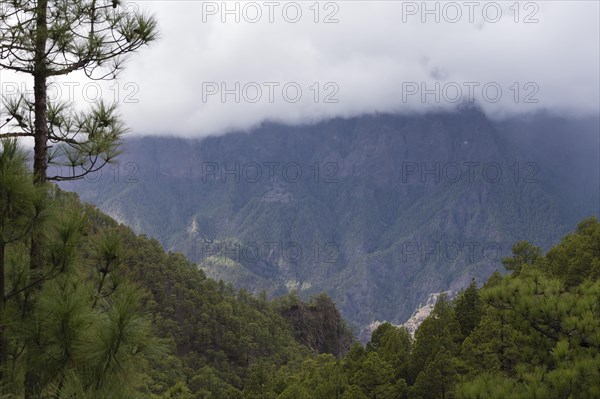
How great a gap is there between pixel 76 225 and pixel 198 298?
74.5 metres

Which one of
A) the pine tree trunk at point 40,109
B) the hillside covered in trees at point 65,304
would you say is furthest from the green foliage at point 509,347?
the pine tree trunk at point 40,109

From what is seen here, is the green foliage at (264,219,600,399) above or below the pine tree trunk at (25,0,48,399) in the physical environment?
below

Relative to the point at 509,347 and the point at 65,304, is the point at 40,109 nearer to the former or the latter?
the point at 65,304

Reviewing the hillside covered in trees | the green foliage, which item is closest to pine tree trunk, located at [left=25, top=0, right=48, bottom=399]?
the hillside covered in trees

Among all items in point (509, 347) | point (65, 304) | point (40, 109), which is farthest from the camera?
point (509, 347)

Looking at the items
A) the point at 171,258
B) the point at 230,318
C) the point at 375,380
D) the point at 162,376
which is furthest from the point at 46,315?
the point at 171,258

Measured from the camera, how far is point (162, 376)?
51938mm

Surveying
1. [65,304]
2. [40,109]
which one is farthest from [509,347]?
[40,109]

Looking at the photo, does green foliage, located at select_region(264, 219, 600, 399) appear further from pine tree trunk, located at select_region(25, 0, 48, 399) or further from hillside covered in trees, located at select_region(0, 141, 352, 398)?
pine tree trunk, located at select_region(25, 0, 48, 399)

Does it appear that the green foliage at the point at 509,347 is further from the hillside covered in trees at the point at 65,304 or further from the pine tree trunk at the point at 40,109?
the pine tree trunk at the point at 40,109

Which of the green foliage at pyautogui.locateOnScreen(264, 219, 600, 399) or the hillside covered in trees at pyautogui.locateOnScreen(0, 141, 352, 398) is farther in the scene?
the green foliage at pyautogui.locateOnScreen(264, 219, 600, 399)

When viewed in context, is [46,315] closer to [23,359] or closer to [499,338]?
Result: [23,359]

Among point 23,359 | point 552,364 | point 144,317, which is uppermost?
point 144,317

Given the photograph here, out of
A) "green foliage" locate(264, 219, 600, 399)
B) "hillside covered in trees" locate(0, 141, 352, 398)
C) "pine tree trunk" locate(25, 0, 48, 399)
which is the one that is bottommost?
"green foliage" locate(264, 219, 600, 399)
